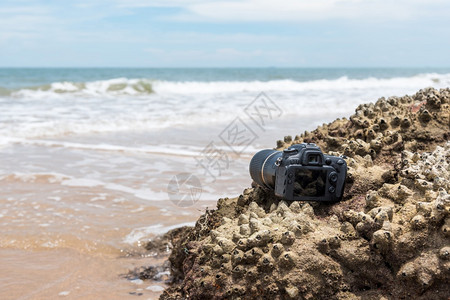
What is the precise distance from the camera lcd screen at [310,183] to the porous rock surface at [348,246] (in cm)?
7

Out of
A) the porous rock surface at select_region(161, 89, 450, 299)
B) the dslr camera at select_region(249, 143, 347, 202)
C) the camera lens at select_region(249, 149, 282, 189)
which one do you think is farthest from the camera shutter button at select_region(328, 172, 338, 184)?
the camera lens at select_region(249, 149, 282, 189)

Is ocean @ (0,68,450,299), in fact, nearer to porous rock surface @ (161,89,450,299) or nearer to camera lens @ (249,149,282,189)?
camera lens @ (249,149,282,189)

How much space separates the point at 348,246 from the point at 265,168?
728mm

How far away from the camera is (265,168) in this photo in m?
3.11

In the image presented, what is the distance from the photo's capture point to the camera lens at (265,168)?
3059 millimetres

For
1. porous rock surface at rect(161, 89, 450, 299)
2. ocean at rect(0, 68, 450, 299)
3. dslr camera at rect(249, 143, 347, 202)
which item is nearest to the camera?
porous rock surface at rect(161, 89, 450, 299)

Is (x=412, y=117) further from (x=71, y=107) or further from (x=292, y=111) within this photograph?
(x=71, y=107)

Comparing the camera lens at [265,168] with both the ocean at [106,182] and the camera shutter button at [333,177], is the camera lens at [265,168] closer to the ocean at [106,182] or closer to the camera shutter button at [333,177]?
the camera shutter button at [333,177]

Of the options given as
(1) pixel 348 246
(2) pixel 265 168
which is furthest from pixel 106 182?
(1) pixel 348 246

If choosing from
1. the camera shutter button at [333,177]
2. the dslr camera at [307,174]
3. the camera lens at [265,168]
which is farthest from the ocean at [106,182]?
the camera shutter button at [333,177]

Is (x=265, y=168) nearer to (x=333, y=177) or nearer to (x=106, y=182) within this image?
(x=333, y=177)

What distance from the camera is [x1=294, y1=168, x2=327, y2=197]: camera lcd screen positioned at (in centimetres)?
292

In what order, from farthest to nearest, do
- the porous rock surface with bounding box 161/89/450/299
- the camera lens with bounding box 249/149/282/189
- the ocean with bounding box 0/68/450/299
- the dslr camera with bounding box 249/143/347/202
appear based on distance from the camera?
the ocean with bounding box 0/68/450/299, the camera lens with bounding box 249/149/282/189, the dslr camera with bounding box 249/143/347/202, the porous rock surface with bounding box 161/89/450/299

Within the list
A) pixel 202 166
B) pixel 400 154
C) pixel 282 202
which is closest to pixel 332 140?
pixel 400 154
